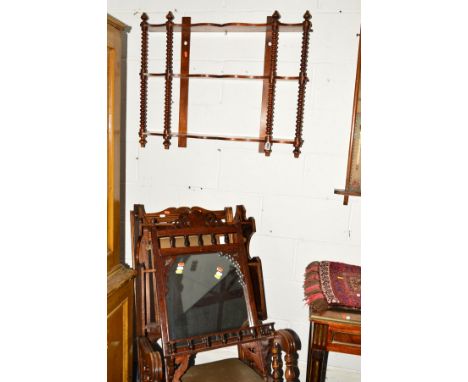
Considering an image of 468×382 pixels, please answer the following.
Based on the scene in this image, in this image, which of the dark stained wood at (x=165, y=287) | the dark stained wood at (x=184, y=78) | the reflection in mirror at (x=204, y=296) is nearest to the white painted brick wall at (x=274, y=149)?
the dark stained wood at (x=184, y=78)

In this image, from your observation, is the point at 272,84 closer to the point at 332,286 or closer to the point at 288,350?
the point at 332,286

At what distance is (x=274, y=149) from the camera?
2.05m

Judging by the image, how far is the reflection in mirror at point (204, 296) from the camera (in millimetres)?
1697

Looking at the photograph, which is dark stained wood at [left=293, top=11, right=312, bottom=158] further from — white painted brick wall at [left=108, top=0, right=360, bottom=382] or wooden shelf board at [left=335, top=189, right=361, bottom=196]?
wooden shelf board at [left=335, top=189, right=361, bottom=196]

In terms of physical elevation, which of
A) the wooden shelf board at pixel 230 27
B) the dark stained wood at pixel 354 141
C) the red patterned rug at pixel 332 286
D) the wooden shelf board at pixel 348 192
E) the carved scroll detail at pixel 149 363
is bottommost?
the carved scroll detail at pixel 149 363

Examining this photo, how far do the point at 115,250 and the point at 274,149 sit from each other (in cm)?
96

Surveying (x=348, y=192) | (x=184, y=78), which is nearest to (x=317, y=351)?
(x=348, y=192)

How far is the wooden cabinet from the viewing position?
1548 mm

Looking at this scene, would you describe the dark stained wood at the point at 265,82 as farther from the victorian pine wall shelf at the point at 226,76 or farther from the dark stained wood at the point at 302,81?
the dark stained wood at the point at 302,81

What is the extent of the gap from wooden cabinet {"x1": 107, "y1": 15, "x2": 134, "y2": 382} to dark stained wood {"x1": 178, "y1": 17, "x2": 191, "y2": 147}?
0.41m

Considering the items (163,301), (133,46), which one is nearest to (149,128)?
(133,46)

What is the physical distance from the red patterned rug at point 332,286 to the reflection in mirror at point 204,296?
34cm
